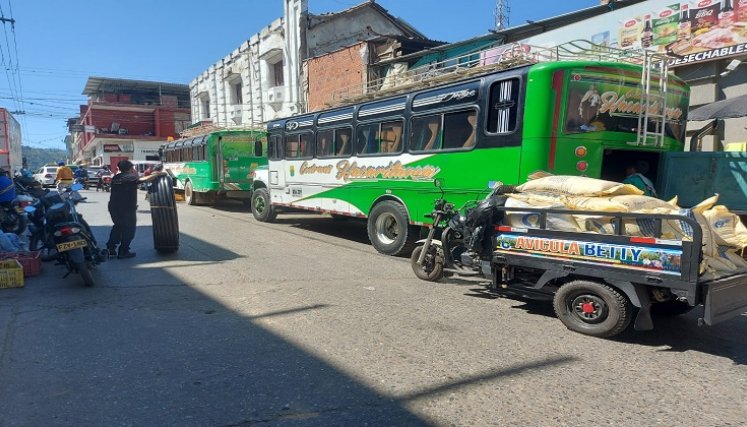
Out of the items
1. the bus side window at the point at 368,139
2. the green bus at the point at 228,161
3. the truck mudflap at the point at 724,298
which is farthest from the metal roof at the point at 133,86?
the truck mudflap at the point at 724,298

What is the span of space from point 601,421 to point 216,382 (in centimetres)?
262

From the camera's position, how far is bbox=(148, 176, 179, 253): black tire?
321 inches

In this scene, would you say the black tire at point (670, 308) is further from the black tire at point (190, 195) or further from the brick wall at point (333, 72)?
the black tire at point (190, 195)

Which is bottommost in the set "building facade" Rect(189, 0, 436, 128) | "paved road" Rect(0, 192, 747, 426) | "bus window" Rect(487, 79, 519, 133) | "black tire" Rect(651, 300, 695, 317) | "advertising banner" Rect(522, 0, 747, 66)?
"paved road" Rect(0, 192, 747, 426)

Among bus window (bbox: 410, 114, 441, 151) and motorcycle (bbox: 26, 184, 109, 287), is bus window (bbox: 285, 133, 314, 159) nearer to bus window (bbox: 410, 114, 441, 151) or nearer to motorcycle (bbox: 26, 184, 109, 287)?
bus window (bbox: 410, 114, 441, 151)

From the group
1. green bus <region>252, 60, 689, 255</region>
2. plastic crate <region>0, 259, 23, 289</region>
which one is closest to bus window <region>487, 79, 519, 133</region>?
green bus <region>252, 60, 689, 255</region>

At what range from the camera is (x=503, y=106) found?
676cm

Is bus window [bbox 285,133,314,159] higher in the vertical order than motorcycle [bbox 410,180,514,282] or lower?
higher

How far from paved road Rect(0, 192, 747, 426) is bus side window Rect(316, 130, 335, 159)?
15.0ft

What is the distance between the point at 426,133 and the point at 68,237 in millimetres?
5417

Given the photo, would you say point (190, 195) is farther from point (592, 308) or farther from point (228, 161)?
point (592, 308)

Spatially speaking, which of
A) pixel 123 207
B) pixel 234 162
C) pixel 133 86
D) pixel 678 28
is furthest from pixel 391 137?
pixel 133 86

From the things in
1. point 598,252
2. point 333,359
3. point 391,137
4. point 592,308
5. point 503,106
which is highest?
point 503,106

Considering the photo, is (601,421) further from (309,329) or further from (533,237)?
(309,329)
